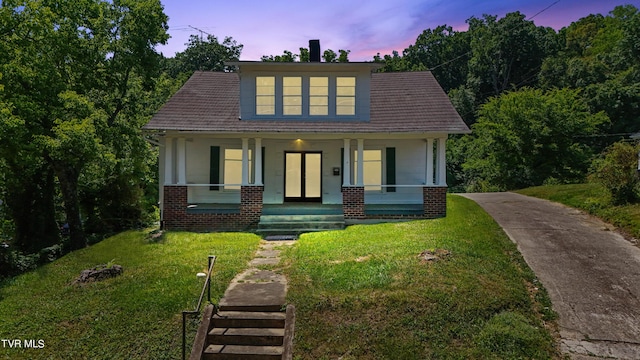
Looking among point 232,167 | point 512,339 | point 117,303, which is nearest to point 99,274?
point 117,303

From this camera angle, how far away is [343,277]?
7.34 m

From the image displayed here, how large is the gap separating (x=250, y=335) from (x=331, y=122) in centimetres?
882

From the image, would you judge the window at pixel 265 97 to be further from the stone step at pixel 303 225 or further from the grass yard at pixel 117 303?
the grass yard at pixel 117 303

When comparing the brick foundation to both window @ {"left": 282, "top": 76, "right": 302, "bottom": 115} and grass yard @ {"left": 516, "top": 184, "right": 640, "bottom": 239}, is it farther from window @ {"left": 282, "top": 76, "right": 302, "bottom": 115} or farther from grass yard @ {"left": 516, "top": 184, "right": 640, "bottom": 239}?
grass yard @ {"left": 516, "top": 184, "right": 640, "bottom": 239}

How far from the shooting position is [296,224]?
12531mm

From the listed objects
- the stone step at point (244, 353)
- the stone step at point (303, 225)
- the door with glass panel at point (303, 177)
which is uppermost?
the door with glass panel at point (303, 177)

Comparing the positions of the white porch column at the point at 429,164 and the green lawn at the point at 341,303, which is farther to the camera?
the white porch column at the point at 429,164

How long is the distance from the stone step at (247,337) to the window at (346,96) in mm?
9194

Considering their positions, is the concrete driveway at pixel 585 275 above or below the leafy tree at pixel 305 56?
below

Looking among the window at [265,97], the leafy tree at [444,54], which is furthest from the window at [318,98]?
the leafy tree at [444,54]

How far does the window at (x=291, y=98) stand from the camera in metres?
13.8

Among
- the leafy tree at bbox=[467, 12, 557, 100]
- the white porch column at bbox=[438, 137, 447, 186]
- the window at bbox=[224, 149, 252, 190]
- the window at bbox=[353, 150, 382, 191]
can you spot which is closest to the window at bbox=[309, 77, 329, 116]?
the window at bbox=[353, 150, 382, 191]

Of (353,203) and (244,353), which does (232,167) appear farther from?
(244,353)

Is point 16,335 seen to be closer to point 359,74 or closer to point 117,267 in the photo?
point 117,267
